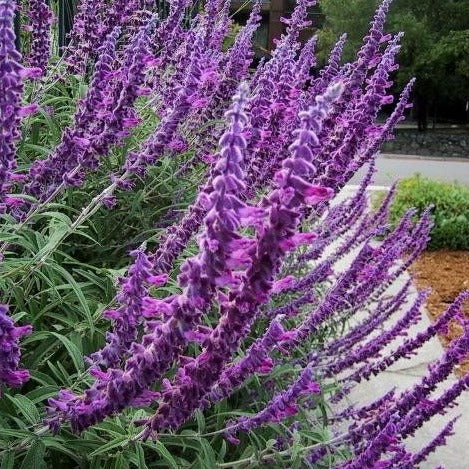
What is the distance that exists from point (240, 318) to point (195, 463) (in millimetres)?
1090

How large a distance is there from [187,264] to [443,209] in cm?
1034

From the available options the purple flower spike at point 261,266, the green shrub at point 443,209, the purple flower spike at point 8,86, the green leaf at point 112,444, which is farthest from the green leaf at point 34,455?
the green shrub at point 443,209

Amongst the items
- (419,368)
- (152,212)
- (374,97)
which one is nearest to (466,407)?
(419,368)

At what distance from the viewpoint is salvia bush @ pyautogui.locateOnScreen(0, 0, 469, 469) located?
1.26 meters

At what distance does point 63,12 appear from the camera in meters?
5.32

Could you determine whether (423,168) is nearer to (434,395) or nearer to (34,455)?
(434,395)

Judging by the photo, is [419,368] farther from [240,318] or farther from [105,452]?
[240,318]

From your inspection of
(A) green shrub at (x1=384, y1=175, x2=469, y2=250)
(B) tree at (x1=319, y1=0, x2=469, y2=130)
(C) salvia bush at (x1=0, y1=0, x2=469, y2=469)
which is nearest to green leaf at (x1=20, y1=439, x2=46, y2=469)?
(C) salvia bush at (x1=0, y1=0, x2=469, y2=469)

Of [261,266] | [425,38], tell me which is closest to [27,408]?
[261,266]

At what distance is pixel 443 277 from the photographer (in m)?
9.37

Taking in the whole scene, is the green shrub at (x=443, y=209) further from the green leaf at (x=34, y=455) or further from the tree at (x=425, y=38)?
the tree at (x=425, y=38)

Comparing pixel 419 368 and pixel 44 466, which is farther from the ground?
pixel 44 466

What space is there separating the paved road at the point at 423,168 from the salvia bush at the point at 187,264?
14.1 meters

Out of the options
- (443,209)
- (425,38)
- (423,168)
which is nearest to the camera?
(443,209)
